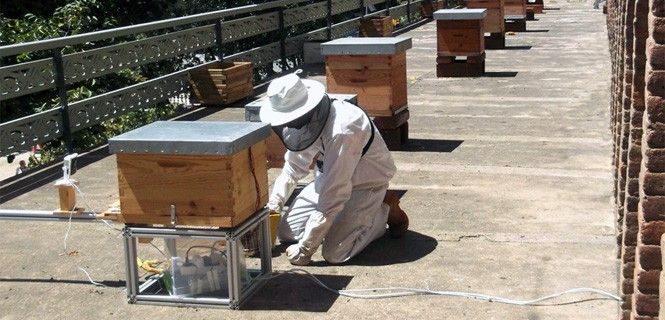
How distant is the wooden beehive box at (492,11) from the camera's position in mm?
21766

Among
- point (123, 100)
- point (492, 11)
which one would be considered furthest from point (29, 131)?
point (492, 11)

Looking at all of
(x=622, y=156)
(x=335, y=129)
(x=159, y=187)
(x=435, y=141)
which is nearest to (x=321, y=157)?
(x=335, y=129)

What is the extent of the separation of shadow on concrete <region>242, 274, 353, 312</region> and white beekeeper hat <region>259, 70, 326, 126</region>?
1.13 m

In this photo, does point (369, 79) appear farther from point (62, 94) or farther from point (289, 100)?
point (289, 100)

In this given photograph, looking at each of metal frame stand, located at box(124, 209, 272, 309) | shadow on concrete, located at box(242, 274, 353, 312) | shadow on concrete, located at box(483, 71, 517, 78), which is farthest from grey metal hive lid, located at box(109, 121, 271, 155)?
shadow on concrete, located at box(483, 71, 517, 78)

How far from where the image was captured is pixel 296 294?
6.81m

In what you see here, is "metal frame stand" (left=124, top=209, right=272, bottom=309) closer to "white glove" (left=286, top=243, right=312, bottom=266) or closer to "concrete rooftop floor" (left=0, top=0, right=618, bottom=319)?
"concrete rooftop floor" (left=0, top=0, right=618, bottom=319)

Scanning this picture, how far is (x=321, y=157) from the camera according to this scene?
7.61m

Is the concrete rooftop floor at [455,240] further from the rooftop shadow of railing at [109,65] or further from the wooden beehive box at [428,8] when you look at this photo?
the wooden beehive box at [428,8]

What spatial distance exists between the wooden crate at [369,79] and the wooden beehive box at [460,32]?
20.7 feet

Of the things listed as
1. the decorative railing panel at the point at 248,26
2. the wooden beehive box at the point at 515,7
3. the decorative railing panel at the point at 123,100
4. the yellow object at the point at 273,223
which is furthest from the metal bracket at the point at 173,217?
the wooden beehive box at the point at 515,7

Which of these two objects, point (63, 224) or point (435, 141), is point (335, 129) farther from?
point (435, 141)

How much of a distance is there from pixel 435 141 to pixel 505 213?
3.46 m

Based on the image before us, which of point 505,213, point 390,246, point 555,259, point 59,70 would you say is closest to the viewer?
point 555,259
